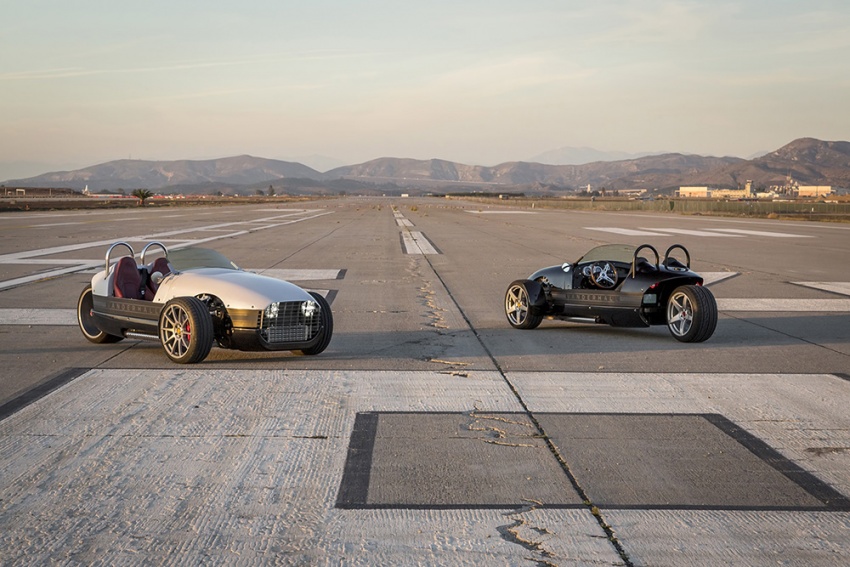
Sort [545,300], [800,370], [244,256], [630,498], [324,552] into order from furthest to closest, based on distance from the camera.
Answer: [244,256]
[545,300]
[800,370]
[630,498]
[324,552]

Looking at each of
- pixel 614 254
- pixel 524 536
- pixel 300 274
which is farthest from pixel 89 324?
pixel 300 274

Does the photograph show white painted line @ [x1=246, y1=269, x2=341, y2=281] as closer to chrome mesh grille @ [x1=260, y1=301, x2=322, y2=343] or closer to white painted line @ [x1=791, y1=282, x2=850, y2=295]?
chrome mesh grille @ [x1=260, y1=301, x2=322, y2=343]

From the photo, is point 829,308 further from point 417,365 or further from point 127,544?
point 127,544

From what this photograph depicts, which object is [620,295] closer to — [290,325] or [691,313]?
[691,313]

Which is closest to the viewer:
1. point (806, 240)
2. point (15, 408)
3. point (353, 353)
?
point (15, 408)

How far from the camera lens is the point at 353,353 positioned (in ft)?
35.4

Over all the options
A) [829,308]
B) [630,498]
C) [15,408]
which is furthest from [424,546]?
[829,308]

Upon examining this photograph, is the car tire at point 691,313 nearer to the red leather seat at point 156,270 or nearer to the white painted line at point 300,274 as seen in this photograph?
the red leather seat at point 156,270

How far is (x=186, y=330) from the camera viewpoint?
32.5 feet

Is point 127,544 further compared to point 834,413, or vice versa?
point 834,413

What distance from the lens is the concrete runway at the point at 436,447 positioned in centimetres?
510

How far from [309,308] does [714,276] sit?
13.4m

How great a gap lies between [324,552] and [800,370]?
688 cm

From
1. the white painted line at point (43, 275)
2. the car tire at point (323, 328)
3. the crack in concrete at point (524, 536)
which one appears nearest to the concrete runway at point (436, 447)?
the crack in concrete at point (524, 536)
